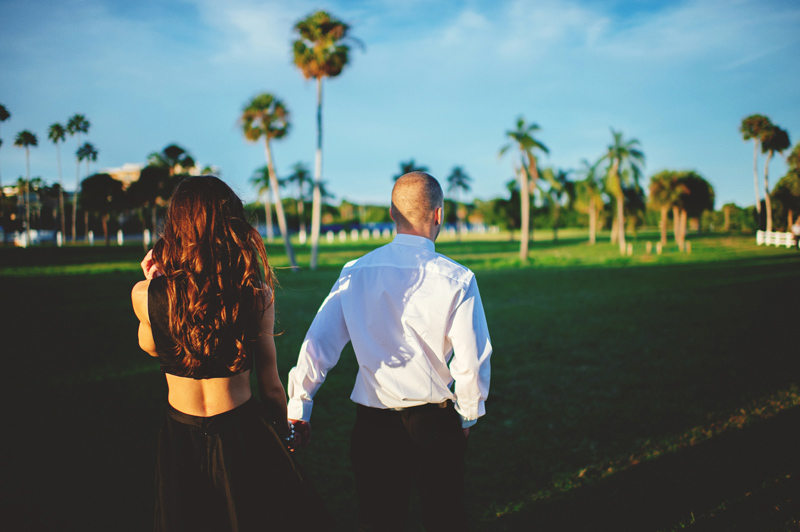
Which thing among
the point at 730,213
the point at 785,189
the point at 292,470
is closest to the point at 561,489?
the point at 292,470

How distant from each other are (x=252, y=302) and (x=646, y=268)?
24.2 metres

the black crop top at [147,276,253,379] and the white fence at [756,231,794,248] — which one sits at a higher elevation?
the white fence at [756,231,794,248]

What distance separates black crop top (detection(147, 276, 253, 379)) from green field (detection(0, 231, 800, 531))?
2.11m

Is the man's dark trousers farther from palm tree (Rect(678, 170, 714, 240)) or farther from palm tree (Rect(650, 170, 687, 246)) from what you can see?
palm tree (Rect(678, 170, 714, 240))

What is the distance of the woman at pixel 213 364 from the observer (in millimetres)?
1862

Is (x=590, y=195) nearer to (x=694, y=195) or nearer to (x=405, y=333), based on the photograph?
(x=694, y=195)

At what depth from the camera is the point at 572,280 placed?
1838 centimetres

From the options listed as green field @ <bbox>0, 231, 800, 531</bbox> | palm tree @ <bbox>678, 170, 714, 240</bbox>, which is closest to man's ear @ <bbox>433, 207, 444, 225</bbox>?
green field @ <bbox>0, 231, 800, 531</bbox>

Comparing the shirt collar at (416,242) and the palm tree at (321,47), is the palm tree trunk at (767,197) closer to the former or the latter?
the palm tree at (321,47)

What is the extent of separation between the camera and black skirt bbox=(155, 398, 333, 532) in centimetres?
191

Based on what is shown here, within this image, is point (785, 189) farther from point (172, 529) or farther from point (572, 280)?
point (172, 529)

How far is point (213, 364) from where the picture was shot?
75.9 inches

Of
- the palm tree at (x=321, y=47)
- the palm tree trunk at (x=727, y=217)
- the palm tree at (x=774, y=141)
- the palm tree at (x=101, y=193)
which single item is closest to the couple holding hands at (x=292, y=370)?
the palm tree at (x=321, y=47)

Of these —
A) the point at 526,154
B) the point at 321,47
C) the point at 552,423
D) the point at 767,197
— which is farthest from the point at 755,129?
the point at 552,423
